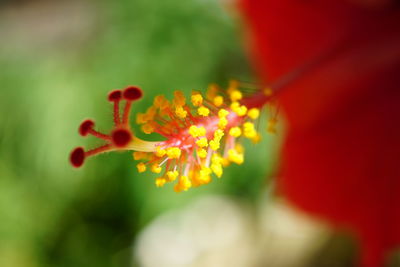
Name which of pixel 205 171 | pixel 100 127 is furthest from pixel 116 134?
pixel 100 127

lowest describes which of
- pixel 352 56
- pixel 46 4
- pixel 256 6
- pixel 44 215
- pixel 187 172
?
pixel 187 172

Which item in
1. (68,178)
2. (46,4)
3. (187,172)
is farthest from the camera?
(46,4)

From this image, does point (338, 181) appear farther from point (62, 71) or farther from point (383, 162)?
point (62, 71)

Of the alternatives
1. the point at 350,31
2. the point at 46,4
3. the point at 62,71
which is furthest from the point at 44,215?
the point at 46,4

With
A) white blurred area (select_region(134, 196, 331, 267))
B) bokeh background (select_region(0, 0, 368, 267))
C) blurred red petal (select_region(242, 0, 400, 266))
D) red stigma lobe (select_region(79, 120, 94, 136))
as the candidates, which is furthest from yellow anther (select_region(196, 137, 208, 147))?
white blurred area (select_region(134, 196, 331, 267))

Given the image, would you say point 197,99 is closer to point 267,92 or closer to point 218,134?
point 218,134

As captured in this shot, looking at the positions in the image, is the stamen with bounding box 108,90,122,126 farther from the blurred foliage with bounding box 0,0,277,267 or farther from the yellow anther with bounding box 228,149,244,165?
the blurred foliage with bounding box 0,0,277,267
